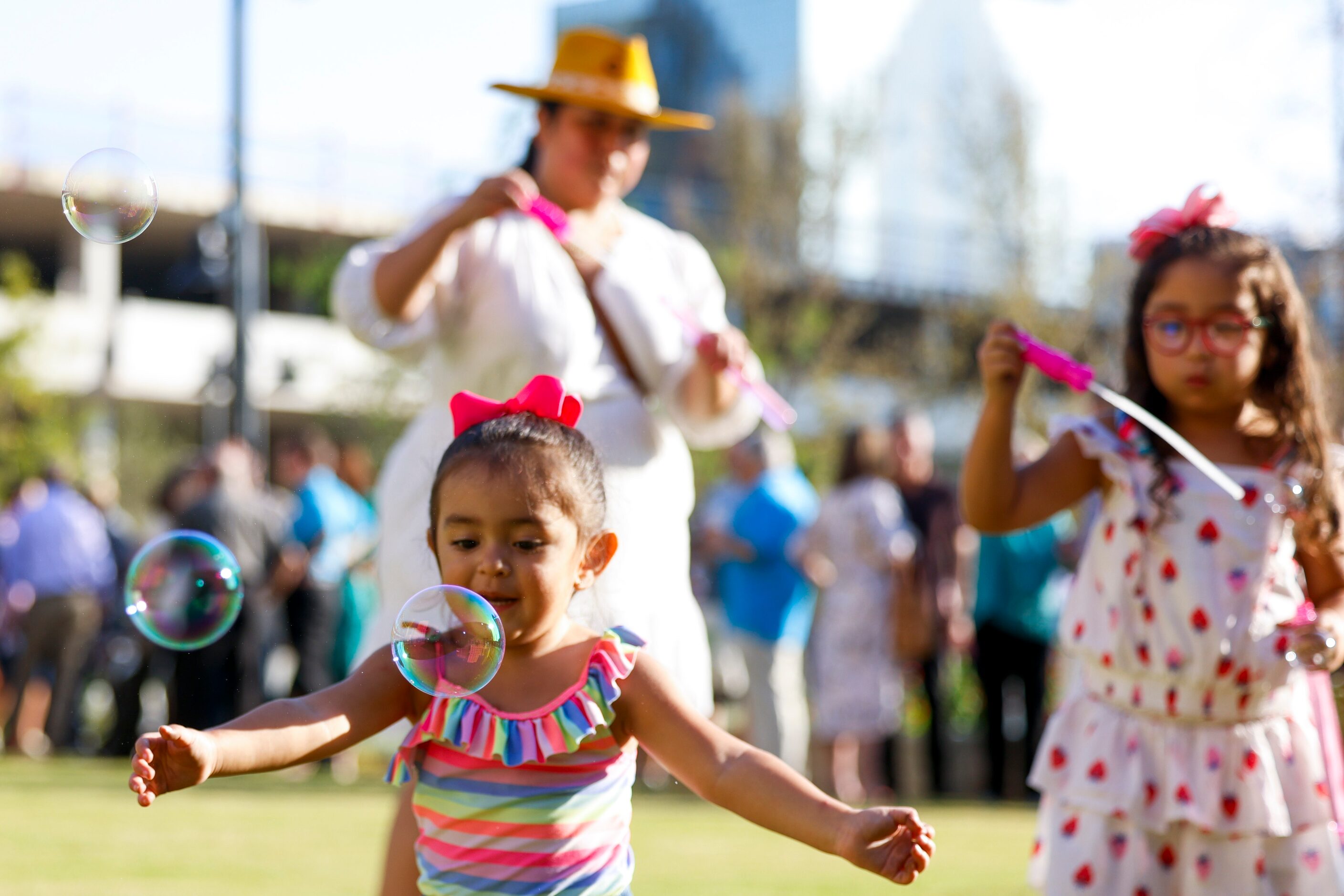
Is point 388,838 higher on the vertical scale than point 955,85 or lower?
lower

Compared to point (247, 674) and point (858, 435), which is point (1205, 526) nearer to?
point (858, 435)

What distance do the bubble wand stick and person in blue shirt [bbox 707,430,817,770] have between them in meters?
5.10

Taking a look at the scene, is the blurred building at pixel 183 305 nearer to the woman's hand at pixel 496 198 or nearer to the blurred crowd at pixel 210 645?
the blurred crowd at pixel 210 645

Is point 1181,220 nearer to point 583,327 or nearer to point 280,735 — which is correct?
point 583,327

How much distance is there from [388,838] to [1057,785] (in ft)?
4.11

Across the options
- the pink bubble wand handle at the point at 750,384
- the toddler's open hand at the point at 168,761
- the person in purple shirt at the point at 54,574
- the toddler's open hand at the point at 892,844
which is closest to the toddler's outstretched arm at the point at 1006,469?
the pink bubble wand handle at the point at 750,384

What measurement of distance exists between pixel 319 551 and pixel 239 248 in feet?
17.0

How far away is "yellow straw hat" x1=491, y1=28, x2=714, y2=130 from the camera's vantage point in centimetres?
366

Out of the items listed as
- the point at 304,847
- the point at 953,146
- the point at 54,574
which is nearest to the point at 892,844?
the point at 304,847

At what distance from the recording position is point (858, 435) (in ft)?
27.3

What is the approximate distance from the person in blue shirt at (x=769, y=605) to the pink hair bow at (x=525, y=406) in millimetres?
5572

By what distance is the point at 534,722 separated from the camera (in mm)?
2506

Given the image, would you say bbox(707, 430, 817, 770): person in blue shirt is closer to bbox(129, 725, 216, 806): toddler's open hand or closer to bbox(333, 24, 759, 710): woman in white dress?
bbox(333, 24, 759, 710): woman in white dress

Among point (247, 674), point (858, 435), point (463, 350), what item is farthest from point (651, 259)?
point (247, 674)
